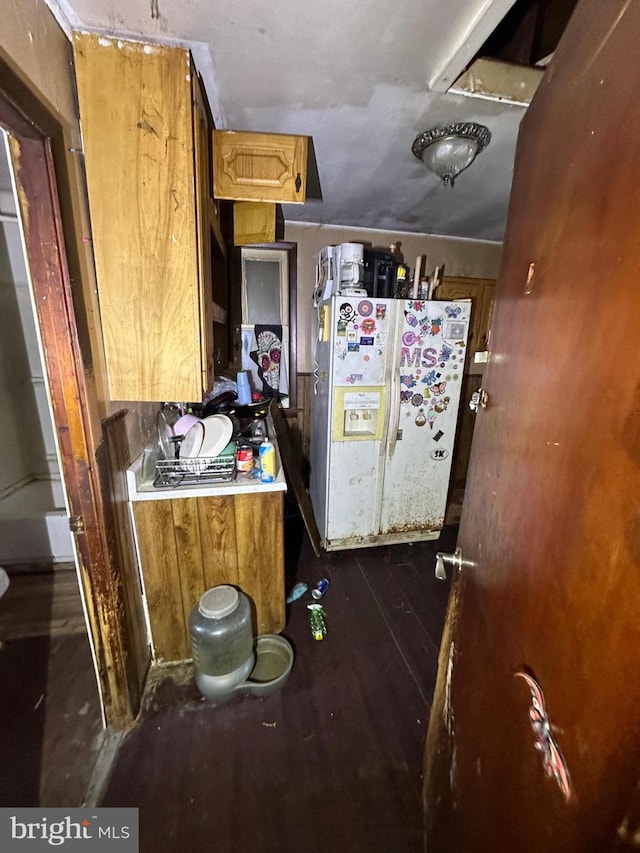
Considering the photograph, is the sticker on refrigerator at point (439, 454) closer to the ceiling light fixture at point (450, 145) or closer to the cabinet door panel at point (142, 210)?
the ceiling light fixture at point (450, 145)

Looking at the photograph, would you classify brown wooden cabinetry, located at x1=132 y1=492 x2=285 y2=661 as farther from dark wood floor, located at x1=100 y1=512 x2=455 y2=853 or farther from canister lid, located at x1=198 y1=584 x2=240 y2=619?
dark wood floor, located at x1=100 y1=512 x2=455 y2=853

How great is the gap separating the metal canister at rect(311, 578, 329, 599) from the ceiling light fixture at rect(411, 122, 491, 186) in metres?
2.27

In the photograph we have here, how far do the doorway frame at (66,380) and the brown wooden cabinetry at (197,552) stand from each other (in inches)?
8.2

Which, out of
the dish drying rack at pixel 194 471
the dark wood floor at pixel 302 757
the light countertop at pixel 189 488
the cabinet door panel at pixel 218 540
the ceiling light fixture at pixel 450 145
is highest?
the ceiling light fixture at pixel 450 145

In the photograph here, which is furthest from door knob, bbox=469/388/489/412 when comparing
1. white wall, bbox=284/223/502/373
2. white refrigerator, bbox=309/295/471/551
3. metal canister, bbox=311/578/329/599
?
white wall, bbox=284/223/502/373

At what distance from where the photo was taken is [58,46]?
886 millimetres

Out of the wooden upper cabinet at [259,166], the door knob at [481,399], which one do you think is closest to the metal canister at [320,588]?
the door knob at [481,399]

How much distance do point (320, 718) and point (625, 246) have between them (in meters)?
1.76

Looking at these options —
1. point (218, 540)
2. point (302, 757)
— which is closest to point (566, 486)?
point (218, 540)

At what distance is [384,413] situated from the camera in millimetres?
2238

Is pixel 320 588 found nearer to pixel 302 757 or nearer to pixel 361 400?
pixel 302 757

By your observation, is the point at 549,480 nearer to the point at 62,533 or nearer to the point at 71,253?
the point at 71,253

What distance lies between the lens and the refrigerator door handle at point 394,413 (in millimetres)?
2201

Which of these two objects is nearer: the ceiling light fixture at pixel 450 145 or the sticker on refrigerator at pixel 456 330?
the ceiling light fixture at pixel 450 145
